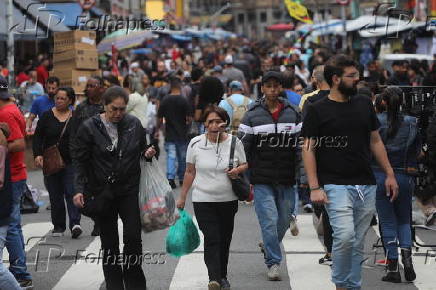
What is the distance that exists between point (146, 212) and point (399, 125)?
2.51 meters

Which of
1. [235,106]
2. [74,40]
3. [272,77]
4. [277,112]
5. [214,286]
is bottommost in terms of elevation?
[214,286]

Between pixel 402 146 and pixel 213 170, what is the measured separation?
1.79 meters

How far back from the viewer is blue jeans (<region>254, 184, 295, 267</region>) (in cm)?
899

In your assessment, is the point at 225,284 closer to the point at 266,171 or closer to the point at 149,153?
the point at 266,171

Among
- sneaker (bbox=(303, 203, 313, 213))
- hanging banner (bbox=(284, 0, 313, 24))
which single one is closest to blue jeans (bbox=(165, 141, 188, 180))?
sneaker (bbox=(303, 203, 313, 213))

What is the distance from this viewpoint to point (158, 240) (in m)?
11.3

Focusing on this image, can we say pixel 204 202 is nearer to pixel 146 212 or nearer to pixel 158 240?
pixel 146 212

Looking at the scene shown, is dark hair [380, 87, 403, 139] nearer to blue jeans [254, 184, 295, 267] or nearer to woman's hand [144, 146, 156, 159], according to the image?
blue jeans [254, 184, 295, 267]

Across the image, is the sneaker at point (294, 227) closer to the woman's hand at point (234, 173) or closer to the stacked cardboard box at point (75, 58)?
the woman's hand at point (234, 173)

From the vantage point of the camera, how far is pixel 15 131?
8367 mm

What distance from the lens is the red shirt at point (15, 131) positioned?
329 inches

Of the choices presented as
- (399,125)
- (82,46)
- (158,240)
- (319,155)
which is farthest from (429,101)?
(82,46)

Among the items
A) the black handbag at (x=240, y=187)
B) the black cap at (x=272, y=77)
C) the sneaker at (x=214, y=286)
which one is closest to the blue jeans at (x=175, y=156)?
the black cap at (x=272, y=77)

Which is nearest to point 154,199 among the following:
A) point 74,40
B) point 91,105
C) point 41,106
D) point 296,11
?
point 91,105
